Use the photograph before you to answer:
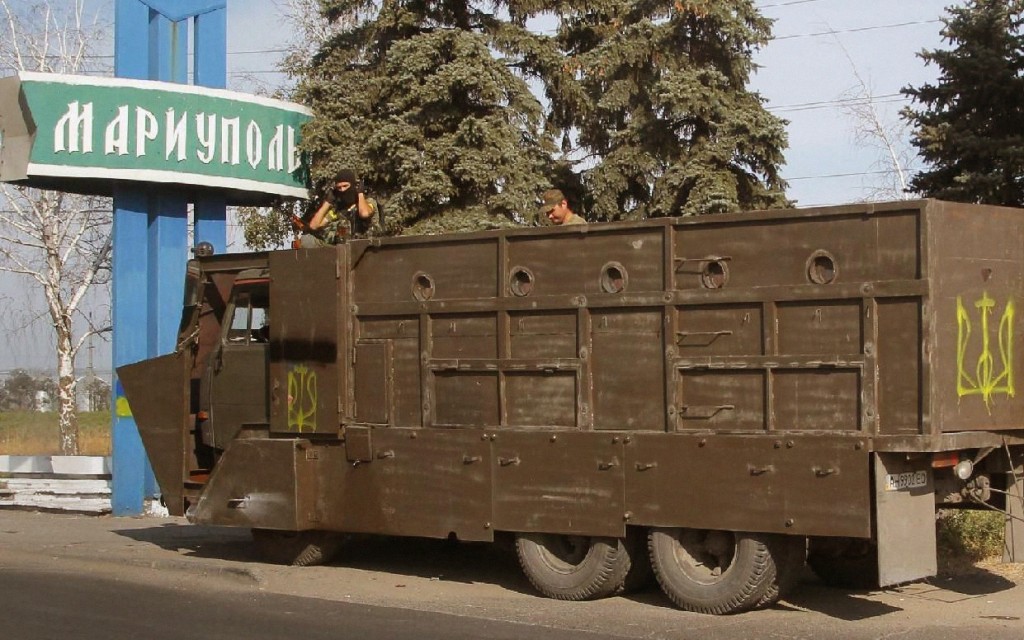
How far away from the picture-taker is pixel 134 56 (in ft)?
55.5

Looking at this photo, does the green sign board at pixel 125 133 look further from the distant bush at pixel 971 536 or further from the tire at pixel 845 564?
the distant bush at pixel 971 536

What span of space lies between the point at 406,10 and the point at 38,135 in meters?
5.52

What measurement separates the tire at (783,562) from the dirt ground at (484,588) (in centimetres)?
16

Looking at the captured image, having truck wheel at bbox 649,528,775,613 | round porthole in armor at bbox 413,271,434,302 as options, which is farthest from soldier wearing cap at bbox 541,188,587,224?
truck wheel at bbox 649,528,775,613

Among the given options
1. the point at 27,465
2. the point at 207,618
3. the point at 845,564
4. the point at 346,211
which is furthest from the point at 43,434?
the point at 845,564

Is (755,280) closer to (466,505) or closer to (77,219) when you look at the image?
(466,505)

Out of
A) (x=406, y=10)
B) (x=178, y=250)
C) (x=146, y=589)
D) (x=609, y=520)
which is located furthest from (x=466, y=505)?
(x=406, y=10)

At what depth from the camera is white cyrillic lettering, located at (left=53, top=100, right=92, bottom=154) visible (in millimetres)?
15930

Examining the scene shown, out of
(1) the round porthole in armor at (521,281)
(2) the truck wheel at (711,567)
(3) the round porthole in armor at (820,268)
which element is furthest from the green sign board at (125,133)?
(3) the round porthole in armor at (820,268)

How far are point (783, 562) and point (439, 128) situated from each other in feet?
33.0

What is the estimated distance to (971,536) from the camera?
11.8 meters

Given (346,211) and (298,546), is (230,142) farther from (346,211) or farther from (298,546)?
(298,546)

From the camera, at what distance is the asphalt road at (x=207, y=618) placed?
9.05m

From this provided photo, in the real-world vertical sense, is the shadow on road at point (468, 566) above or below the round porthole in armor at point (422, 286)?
below
